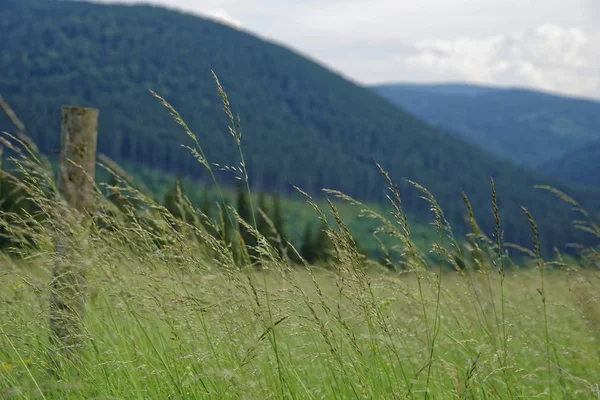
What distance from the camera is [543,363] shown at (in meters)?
4.82

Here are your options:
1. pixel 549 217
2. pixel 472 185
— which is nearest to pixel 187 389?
pixel 549 217

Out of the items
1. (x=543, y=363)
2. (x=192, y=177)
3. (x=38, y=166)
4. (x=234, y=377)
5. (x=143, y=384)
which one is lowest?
(x=192, y=177)

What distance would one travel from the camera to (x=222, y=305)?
2629 millimetres

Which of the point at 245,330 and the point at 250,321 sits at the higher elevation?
the point at 250,321

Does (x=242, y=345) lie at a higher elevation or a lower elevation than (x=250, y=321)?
lower

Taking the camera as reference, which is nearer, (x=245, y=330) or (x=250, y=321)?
(x=250, y=321)

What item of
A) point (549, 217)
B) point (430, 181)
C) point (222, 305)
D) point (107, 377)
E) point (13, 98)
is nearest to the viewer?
point (222, 305)

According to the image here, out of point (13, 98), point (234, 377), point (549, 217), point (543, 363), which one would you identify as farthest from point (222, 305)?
point (13, 98)

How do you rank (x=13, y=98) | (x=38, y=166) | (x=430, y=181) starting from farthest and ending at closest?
(x=430, y=181)
(x=13, y=98)
(x=38, y=166)

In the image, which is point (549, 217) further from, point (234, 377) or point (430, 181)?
point (234, 377)

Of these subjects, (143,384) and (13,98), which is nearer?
(143,384)

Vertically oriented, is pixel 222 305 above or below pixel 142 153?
above

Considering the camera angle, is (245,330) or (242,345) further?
(245,330)

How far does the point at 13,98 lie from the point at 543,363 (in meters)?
182
